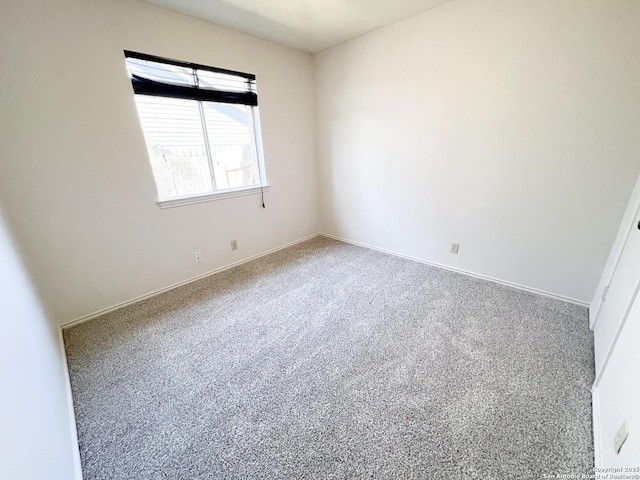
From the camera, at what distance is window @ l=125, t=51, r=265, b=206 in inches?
88.1

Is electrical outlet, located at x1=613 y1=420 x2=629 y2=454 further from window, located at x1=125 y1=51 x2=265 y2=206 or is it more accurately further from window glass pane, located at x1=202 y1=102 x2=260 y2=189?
window glass pane, located at x1=202 y1=102 x2=260 y2=189

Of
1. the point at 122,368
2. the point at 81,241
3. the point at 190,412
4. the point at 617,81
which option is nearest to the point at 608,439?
the point at 190,412

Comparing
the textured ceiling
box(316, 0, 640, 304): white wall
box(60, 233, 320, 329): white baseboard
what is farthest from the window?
box(316, 0, 640, 304): white wall

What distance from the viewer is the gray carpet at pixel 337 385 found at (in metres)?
1.17

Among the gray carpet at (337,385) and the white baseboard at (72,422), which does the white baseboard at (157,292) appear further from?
the white baseboard at (72,422)

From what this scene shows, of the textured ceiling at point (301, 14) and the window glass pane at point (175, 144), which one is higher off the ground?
the textured ceiling at point (301, 14)

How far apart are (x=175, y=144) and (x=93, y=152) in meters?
0.63

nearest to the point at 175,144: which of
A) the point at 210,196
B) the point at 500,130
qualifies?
the point at 210,196

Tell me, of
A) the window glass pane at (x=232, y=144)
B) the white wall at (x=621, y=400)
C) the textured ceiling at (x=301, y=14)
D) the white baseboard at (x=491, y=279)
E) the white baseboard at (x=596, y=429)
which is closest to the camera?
the white wall at (x=621, y=400)

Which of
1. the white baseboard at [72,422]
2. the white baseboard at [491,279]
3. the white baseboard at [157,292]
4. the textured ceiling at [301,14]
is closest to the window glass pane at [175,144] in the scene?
the textured ceiling at [301,14]

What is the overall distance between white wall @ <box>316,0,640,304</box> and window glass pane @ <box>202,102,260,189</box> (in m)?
1.13

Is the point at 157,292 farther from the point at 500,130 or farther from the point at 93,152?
the point at 500,130

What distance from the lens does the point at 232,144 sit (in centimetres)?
288

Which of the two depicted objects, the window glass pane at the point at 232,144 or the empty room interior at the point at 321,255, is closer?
the empty room interior at the point at 321,255
